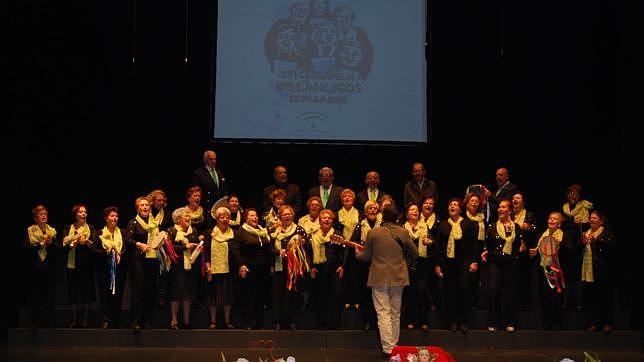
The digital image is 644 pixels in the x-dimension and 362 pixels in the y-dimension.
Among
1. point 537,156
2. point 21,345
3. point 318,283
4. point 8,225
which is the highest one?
point 537,156

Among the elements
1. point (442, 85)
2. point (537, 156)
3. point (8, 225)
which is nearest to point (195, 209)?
point (8, 225)

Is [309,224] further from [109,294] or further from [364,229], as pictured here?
[109,294]

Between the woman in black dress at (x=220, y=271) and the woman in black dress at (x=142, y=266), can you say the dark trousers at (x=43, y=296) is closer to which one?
the woman in black dress at (x=142, y=266)

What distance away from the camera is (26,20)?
1018cm

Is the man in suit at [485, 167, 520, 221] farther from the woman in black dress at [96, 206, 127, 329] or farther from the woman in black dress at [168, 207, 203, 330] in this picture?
the woman in black dress at [96, 206, 127, 329]

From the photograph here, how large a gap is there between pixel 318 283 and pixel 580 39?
499cm

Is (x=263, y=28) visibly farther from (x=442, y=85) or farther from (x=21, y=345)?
(x=21, y=345)

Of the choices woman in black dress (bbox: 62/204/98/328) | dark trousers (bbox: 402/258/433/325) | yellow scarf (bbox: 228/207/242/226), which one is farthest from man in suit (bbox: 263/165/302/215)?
woman in black dress (bbox: 62/204/98/328)

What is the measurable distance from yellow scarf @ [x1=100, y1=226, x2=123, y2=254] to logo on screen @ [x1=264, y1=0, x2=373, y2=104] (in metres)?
3.00

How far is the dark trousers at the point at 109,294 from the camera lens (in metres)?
8.76

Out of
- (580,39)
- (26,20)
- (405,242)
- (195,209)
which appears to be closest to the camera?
(405,242)

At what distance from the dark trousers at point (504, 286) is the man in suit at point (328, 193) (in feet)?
6.12

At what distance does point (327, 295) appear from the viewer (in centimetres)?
890

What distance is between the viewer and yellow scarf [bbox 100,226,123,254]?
8712 mm
